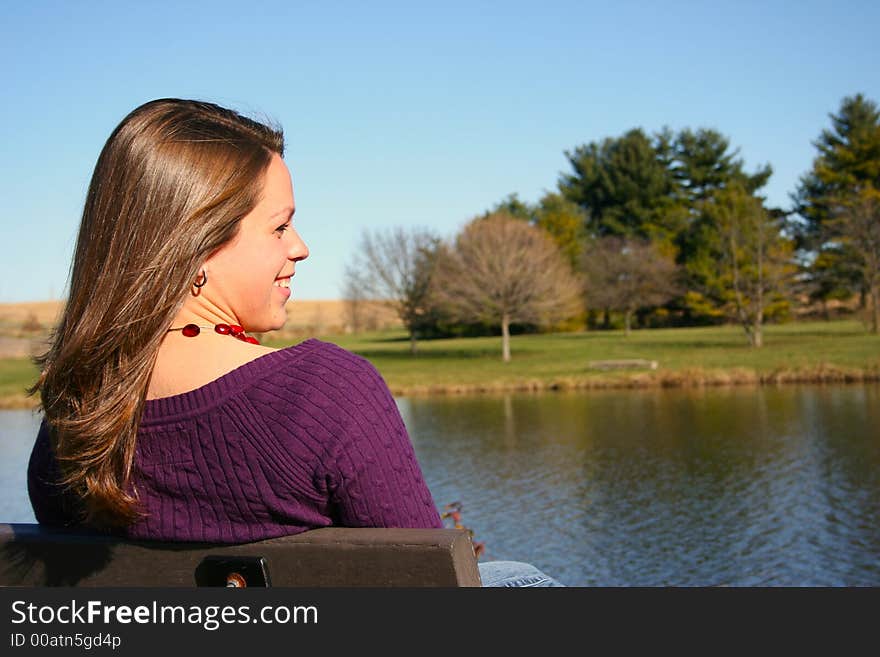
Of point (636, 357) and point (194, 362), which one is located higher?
point (194, 362)

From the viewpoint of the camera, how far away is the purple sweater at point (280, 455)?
141 centimetres

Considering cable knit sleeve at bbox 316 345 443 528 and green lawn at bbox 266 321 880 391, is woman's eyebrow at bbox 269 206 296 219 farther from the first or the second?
Result: green lawn at bbox 266 321 880 391

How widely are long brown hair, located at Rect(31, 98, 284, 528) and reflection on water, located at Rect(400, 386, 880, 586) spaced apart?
27.1 feet

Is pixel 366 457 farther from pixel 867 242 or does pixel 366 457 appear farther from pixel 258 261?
pixel 867 242

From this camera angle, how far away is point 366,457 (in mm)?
1426

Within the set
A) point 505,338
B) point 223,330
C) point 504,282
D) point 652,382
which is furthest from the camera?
point 504,282

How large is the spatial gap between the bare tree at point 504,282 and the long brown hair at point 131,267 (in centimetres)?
3509

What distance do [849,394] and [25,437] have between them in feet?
61.9

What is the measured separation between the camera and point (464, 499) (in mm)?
13445

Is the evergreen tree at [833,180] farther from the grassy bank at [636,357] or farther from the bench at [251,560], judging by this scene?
the bench at [251,560]

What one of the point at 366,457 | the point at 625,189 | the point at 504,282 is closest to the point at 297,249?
the point at 366,457

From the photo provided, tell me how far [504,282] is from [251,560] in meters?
36.4

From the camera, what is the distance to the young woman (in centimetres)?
142

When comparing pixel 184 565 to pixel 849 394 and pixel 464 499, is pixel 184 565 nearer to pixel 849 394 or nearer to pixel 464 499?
pixel 464 499
